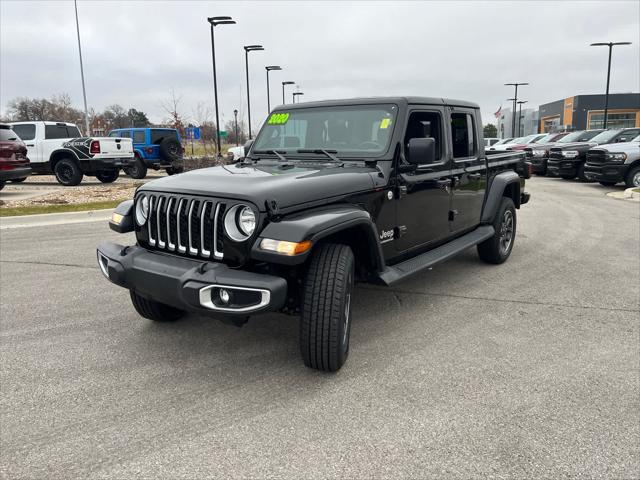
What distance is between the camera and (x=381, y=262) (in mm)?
3670

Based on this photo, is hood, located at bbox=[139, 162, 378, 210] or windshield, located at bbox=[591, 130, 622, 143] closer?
hood, located at bbox=[139, 162, 378, 210]

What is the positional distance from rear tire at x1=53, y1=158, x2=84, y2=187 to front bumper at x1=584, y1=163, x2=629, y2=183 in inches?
586

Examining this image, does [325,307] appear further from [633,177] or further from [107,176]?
[107,176]

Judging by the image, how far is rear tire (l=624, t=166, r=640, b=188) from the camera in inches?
556

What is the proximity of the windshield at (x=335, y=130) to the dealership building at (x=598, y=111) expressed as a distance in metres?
58.7

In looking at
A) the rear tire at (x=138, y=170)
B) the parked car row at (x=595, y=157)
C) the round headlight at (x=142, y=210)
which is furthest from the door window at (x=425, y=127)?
the rear tire at (x=138, y=170)

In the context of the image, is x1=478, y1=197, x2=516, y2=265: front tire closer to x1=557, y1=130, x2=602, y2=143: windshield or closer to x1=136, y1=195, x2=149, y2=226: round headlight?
x1=136, y1=195, x2=149, y2=226: round headlight

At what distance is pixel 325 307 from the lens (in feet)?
10.0

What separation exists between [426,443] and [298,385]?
0.91 m

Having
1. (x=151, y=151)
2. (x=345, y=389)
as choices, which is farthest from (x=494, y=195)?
(x=151, y=151)

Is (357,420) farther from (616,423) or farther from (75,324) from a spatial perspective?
(75,324)

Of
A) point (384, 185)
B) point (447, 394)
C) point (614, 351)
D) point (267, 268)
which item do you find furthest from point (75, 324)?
point (614, 351)

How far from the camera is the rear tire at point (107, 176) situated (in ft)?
50.9

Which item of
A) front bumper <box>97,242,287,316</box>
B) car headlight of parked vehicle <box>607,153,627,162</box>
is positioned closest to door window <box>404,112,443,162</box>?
front bumper <box>97,242,287,316</box>
